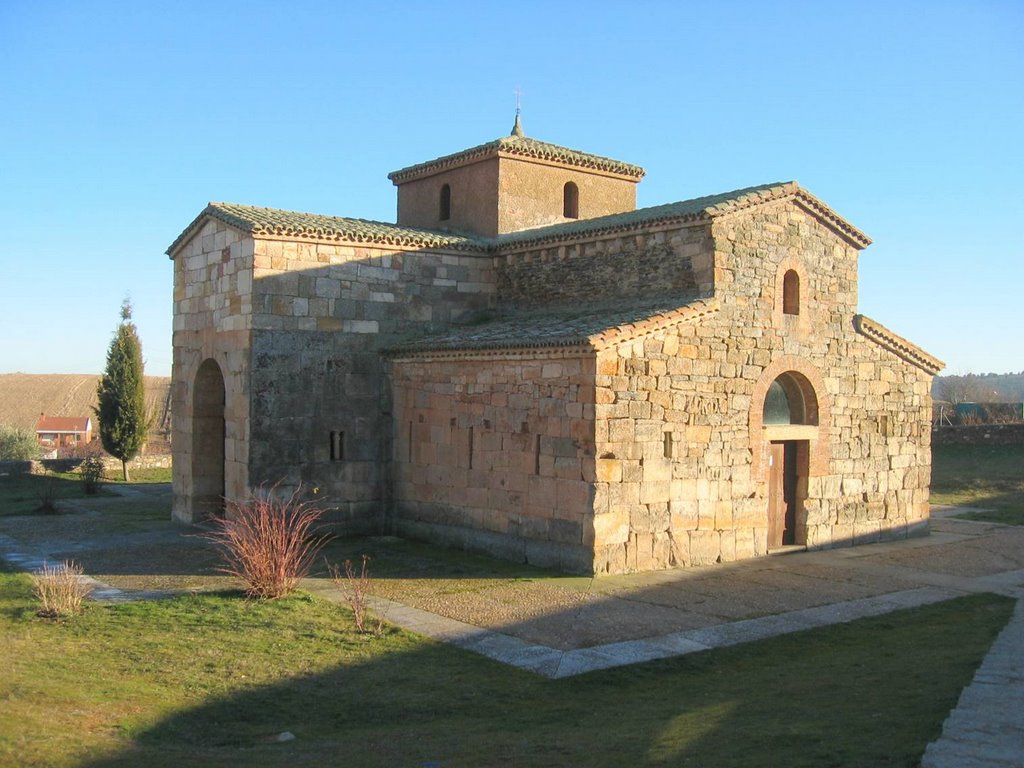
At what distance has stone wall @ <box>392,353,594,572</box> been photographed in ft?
42.7

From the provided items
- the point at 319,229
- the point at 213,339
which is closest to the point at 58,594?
the point at 213,339

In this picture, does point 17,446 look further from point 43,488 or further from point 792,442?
point 792,442

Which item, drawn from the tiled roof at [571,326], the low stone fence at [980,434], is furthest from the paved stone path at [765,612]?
the low stone fence at [980,434]

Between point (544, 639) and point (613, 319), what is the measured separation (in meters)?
5.53

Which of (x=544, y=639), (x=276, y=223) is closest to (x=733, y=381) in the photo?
(x=544, y=639)

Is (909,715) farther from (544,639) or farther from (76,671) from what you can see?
(76,671)

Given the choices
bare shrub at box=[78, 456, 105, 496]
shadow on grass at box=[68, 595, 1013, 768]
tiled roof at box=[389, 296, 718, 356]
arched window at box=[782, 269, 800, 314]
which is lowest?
shadow on grass at box=[68, 595, 1013, 768]

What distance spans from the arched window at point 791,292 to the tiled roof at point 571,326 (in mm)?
2118

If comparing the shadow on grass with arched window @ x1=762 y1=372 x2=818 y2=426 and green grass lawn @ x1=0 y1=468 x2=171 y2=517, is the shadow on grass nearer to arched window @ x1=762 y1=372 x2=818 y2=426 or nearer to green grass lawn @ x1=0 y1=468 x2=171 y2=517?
arched window @ x1=762 y1=372 x2=818 y2=426

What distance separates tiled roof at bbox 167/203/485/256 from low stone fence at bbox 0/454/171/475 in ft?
32.2

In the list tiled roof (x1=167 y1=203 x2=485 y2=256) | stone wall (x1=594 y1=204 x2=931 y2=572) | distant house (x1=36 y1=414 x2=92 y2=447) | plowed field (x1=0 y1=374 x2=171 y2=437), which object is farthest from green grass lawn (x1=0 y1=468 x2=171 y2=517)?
plowed field (x1=0 y1=374 x2=171 y2=437)

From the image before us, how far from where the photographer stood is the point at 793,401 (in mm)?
16109

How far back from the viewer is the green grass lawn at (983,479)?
2090 centimetres

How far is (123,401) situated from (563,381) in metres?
17.4
